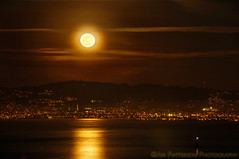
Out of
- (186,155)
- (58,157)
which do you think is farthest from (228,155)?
(58,157)

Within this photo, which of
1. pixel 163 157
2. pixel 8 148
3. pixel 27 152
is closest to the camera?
pixel 163 157

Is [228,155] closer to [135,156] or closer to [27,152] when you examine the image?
Result: [135,156]

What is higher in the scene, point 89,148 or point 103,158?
point 89,148

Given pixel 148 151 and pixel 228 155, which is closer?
pixel 228 155

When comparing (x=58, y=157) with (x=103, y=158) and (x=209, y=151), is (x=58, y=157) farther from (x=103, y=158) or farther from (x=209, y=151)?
(x=209, y=151)

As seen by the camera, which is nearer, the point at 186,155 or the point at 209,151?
the point at 186,155

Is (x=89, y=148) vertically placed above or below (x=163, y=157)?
above

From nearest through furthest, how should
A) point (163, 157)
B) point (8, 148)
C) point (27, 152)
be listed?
point (163, 157) → point (27, 152) → point (8, 148)

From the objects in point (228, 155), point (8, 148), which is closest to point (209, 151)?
point (228, 155)
